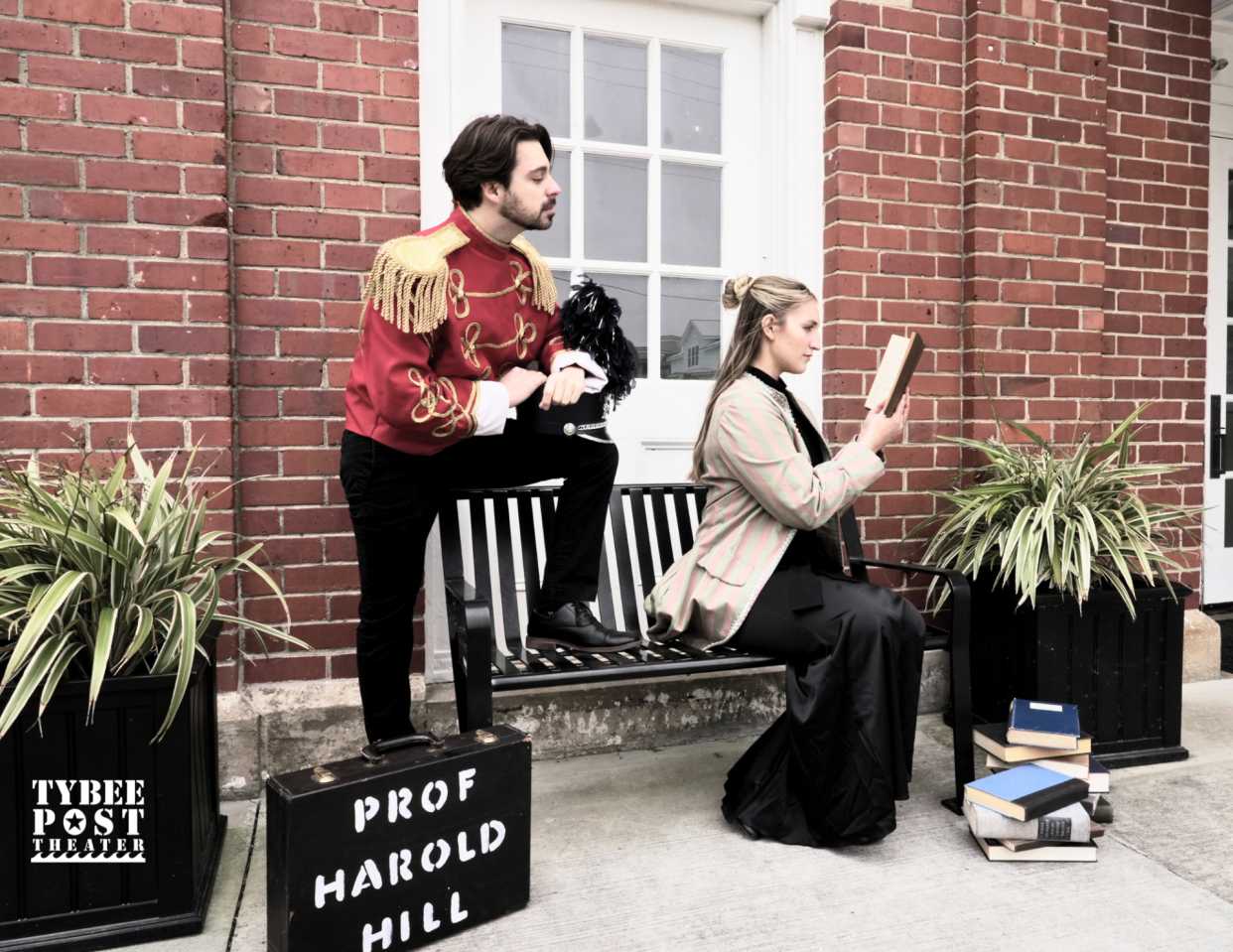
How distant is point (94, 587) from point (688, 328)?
2214 mm

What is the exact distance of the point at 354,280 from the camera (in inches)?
113

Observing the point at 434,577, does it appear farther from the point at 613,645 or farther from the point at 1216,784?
the point at 1216,784

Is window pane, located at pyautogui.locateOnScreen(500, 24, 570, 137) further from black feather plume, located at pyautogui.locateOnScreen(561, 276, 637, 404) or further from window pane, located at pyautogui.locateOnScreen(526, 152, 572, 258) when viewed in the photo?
black feather plume, located at pyautogui.locateOnScreen(561, 276, 637, 404)

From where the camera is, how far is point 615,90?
3350 mm

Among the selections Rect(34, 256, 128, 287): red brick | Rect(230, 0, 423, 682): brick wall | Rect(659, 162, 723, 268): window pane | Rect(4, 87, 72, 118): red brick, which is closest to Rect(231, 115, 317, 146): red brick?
Rect(230, 0, 423, 682): brick wall

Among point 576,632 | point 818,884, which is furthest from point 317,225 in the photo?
point 818,884

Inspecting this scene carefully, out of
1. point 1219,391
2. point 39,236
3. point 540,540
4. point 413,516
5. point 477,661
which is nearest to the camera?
point 477,661

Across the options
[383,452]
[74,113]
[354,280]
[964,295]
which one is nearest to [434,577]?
[383,452]

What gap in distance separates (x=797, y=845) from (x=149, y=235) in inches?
95.8

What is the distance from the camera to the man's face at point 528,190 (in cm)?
232

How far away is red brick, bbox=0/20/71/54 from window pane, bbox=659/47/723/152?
190 centimetres

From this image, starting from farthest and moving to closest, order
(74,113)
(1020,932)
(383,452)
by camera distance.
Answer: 1. (74,113)
2. (383,452)
3. (1020,932)

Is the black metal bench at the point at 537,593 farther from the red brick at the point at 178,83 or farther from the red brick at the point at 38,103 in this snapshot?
the red brick at the point at 38,103

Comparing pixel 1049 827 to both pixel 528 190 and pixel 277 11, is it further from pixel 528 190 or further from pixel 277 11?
pixel 277 11
